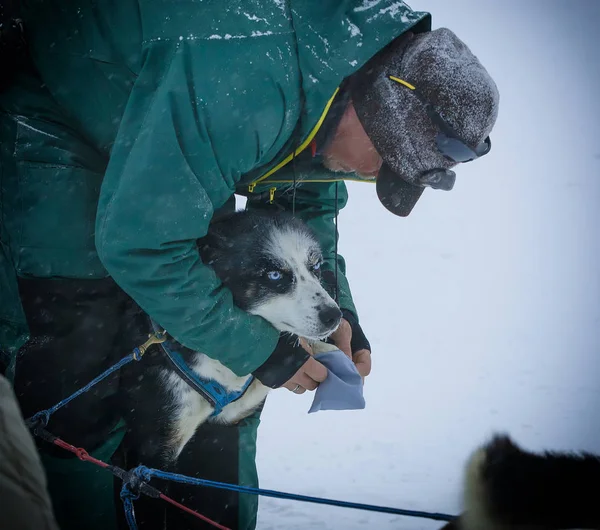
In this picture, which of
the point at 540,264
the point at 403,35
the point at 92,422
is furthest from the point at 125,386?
the point at 540,264

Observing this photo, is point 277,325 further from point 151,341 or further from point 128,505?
point 128,505

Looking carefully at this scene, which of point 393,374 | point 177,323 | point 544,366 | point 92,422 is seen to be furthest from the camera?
point 544,366

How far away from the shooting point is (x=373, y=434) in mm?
3303

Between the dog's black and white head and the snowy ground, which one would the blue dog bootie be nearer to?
the dog's black and white head

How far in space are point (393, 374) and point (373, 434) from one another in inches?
30.8

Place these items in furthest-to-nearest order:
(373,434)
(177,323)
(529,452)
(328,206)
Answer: (373,434), (328,206), (177,323), (529,452)

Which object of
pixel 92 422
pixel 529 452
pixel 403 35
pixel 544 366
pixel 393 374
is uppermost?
pixel 403 35

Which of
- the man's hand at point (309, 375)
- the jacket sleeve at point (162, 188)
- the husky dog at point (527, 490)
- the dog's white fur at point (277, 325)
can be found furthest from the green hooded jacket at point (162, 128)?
the husky dog at point (527, 490)

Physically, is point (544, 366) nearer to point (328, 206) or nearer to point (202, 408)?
point (328, 206)

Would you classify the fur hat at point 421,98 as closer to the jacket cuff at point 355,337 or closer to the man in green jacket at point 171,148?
the man in green jacket at point 171,148

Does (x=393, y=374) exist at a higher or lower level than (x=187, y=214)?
lower

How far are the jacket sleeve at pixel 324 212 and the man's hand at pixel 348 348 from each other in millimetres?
169

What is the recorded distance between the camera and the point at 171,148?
105cm

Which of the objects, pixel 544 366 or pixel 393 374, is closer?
pixel 393 374
